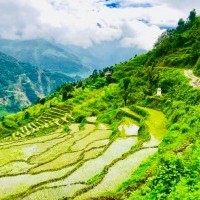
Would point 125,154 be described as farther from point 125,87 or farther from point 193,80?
point 125,87

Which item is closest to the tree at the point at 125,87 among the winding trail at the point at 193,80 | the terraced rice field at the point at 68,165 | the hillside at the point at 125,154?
the hillside at the point at 125,154

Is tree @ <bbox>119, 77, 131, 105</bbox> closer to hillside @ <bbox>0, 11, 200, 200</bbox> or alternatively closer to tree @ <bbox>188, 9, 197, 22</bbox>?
hillside @ <bbox>0, 11, 200, 200</bbox>

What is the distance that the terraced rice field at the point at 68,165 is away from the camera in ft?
104

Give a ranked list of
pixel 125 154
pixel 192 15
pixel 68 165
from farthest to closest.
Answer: pixel 192 15 → pixel 68 165 → pixel 125 154

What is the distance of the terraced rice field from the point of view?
104 feet

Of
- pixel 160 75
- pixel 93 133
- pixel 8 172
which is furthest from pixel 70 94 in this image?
pixel 8 172

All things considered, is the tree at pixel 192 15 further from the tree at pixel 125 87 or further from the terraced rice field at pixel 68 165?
the terraced rice field at pixel 68 165

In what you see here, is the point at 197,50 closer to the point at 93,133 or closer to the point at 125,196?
the point at 93,133

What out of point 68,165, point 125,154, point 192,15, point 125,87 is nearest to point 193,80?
point 125,87

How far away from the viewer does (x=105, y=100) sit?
96.2 meters

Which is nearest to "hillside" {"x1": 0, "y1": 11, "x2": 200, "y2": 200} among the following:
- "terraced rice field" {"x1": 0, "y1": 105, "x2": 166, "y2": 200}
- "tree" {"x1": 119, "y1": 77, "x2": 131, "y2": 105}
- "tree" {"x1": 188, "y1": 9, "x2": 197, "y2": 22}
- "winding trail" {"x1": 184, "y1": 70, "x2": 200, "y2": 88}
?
"terraced rice field" {"x1": 0, "y1": 105, "x2": 166, "y2": 200}

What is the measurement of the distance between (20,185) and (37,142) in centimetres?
1861

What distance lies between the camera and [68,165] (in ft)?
129

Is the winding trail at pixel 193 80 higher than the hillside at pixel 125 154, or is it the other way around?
the winding trail at pixel 193 80
